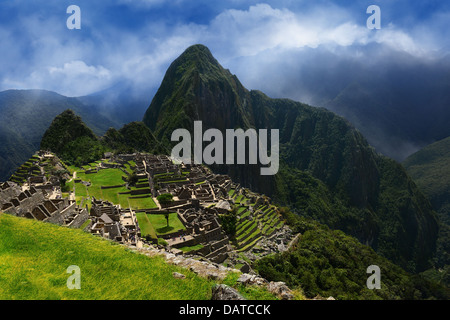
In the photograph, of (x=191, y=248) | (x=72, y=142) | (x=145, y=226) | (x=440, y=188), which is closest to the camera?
(x=191, y=248)

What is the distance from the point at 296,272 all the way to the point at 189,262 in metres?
25.2

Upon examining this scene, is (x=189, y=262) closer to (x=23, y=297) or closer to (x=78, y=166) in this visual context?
(x=23, y=297)

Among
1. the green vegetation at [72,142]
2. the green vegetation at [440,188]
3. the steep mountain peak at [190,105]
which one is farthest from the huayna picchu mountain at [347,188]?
the green vegetation at [72,142]

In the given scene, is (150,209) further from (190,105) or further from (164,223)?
(190,105)

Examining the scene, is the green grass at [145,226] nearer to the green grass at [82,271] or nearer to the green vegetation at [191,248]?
the green vegetation at [191,248]

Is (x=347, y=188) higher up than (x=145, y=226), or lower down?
higher up

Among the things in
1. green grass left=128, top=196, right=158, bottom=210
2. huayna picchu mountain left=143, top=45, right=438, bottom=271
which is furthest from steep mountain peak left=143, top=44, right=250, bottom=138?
green grass left=128, top=196, right=158, bottom=210

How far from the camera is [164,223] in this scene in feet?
97.3

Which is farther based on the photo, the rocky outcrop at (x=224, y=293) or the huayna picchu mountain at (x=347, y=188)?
the huayna picchu mountain at (x=347, y=188)

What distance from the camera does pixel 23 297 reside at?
6.72 meters

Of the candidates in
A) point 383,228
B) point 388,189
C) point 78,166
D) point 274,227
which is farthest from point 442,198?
point 78,166

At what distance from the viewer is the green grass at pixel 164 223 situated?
27.7m

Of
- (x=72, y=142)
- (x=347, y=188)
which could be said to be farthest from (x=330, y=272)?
(x=347, y=188)

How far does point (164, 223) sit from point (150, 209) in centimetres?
474
